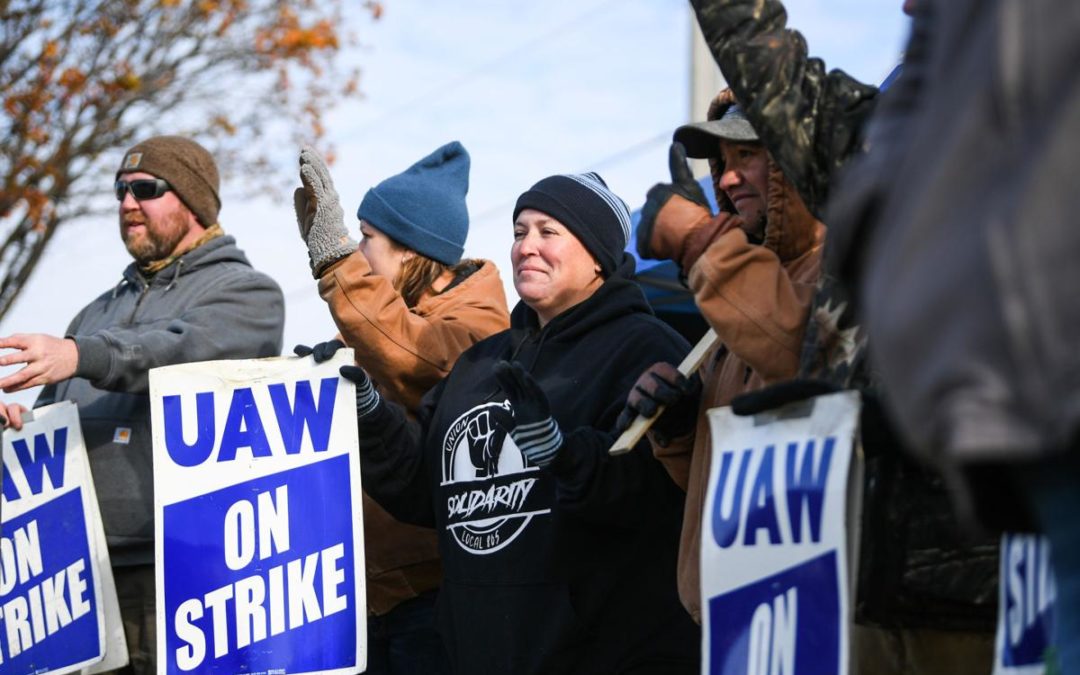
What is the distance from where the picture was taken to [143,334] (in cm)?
500

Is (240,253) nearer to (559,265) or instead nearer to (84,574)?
(84,574)

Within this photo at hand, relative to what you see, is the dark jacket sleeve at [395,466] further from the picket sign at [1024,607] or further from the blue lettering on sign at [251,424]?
the picket sign at [1024,607]

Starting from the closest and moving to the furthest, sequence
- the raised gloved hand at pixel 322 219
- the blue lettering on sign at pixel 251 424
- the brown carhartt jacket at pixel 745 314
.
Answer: the brown carhartt jacket at pixel 745 314, the blue lettering on sign at pixel 251 424, the raised gloved hand at pixel 322 219

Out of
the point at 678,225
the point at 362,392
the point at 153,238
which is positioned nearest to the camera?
the point at 678,225

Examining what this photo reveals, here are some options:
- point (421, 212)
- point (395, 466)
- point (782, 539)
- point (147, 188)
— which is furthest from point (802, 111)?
point (147, 188)

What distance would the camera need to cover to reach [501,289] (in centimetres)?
530

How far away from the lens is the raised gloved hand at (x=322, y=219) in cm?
456

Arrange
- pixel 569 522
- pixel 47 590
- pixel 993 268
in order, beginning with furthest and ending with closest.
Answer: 1. pixel 47 590
2. pixel 569 522
3. pixel 993 268

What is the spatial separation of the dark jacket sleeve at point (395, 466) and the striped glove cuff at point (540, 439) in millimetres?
784

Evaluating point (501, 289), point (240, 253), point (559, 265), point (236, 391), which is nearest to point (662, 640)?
point (559, 265)

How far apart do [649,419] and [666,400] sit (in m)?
0.06

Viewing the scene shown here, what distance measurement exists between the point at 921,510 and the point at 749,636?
1.22 ft

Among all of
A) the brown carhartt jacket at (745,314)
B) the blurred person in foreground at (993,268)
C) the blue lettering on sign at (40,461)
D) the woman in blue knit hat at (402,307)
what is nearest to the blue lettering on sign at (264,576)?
the woman in blue knit hat at (402,307)

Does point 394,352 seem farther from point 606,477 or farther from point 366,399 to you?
point 606,477
